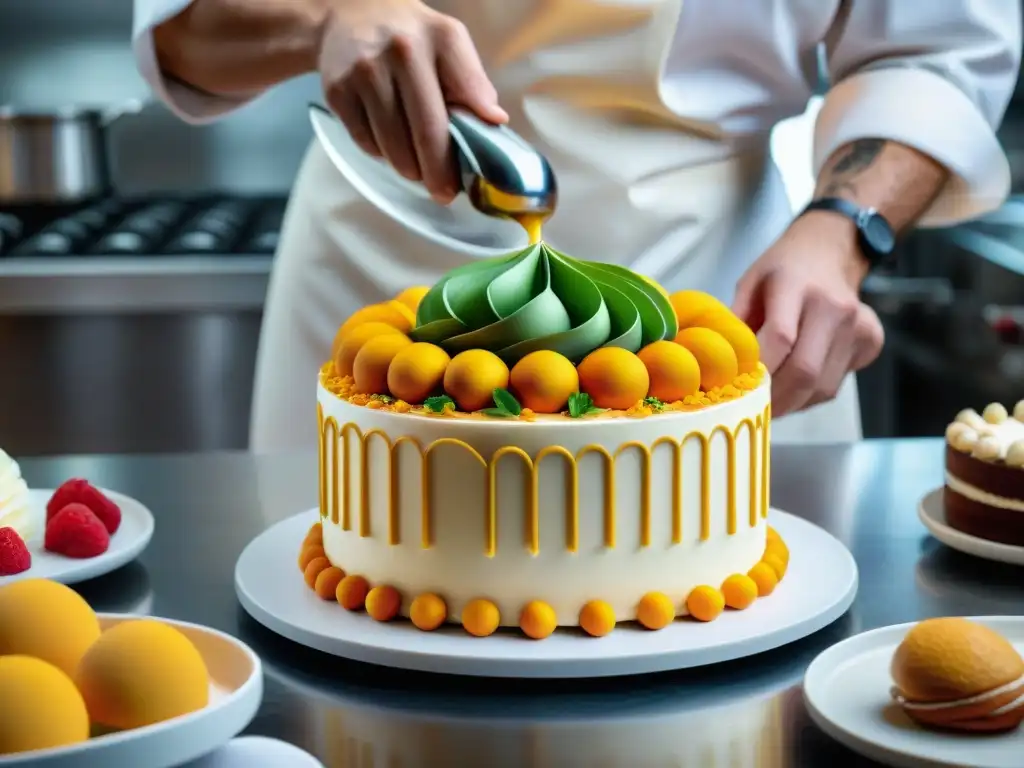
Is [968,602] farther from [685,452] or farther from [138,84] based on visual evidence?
[138,84]

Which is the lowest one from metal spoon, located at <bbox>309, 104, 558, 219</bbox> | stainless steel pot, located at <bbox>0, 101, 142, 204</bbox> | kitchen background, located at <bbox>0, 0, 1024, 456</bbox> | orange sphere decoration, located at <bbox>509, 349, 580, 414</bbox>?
kitchen background, located at <bbox>0, 0, 1024, 456</bbox>

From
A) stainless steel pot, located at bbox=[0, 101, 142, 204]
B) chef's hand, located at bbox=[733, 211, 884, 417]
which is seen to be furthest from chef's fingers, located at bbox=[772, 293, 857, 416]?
stainless steel pot, located at bbox=[0, 101, 142, 204]

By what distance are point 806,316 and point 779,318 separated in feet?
0.17

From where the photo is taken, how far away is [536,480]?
98 cm

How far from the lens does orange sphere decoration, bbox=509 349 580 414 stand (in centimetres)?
98

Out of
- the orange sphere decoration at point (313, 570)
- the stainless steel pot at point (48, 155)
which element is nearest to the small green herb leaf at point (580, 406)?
the orange sphere decoration at point (313, 570)

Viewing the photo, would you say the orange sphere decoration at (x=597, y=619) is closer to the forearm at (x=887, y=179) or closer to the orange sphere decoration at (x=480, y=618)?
the orange sphere decoration at (x=480, y=618)

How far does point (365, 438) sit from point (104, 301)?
5.30ft

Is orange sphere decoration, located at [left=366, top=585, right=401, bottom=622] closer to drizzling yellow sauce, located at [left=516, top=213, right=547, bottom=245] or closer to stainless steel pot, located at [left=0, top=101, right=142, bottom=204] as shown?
drizzling yellow sauce, located at [left=516, top=213, right=547, bottom=245]

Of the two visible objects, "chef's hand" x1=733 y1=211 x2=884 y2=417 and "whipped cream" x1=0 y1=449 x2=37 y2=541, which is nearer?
"whipped cream" x1=0 y1=449 x2=37 y2=541

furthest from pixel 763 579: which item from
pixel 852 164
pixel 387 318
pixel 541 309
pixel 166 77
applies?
pixel 166 77

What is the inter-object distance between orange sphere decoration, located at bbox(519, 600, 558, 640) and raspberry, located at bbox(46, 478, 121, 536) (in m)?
0.40

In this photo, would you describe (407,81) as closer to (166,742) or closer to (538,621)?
(538,621)

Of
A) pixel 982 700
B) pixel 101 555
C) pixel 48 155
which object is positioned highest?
pixel 982 700
